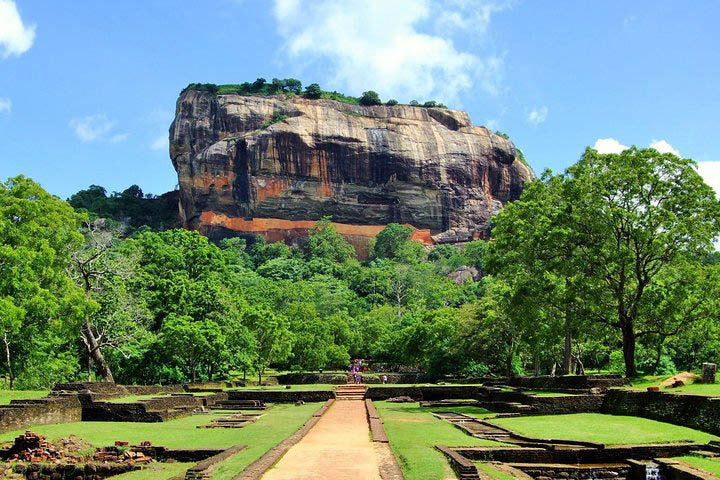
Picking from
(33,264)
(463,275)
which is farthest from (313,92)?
(33,264)

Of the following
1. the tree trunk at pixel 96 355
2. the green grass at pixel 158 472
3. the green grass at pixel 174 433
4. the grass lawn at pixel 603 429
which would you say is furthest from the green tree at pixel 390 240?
the green grass at pixel 158 472

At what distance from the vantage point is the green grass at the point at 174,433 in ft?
51.7

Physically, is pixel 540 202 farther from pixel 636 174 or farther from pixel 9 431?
pixel 9 431

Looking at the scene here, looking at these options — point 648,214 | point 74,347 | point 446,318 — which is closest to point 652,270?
point 648,214

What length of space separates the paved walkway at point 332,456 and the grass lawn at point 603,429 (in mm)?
4290

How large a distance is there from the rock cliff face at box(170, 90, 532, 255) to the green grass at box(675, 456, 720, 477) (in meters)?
92.3

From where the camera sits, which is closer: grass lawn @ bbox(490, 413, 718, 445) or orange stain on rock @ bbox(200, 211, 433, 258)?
grass lawn @ bbox(490, 413, 718, 445)

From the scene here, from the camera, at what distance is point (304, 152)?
10319 cm

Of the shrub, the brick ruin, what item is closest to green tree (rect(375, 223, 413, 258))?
the shrub

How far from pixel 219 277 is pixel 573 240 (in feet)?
81.0

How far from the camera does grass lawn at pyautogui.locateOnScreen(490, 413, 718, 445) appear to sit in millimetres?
15086

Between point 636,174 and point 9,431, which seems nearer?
point 9,431

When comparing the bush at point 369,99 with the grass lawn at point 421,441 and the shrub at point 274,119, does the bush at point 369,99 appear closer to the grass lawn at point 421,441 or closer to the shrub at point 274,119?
the shrub at point 274,119

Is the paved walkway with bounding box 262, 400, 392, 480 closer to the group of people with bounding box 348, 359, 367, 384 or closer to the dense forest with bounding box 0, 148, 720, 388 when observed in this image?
the dense forest with bounding box 0, 148, 720, 388
